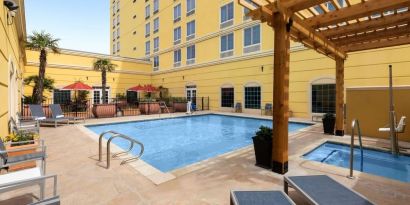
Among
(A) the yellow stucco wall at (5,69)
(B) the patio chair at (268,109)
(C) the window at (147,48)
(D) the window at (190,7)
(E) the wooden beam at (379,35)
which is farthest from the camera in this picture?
(C) the window at (147,48)

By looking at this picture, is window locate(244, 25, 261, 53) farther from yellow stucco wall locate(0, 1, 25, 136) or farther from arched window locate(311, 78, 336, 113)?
yellow stucco wall locate(0, 1, 25, 136)

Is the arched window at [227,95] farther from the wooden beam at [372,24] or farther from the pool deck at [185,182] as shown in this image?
the pool deck at [185,182]

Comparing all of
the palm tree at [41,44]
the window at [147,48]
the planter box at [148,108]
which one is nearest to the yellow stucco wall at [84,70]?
the window at [147,48]

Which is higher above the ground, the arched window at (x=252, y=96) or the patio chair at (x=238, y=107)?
the arched window at (x=252, y=96)

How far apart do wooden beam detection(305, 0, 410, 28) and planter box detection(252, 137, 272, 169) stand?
124 inches

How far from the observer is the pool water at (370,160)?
4879 mm

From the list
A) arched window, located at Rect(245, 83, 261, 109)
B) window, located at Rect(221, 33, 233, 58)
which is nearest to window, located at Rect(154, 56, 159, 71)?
window, located at Rect(221, 33, 233, 58)

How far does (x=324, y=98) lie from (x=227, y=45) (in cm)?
913

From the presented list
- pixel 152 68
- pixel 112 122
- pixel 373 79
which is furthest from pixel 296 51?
pixel 152 68

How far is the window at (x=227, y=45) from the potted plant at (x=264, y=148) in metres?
14.1

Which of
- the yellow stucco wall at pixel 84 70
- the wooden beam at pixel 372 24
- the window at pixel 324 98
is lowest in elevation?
the window at pixel 324 98

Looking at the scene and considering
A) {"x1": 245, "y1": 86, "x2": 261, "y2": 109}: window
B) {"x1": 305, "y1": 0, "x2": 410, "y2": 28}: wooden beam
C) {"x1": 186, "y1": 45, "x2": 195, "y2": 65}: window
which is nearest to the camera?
{"x1": 305, "y1": 0, "x2": 410, "y2": 28}: wooden beam

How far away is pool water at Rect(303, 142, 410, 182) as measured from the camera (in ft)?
16.0

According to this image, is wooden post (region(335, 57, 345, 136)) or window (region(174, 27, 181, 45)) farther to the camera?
window (region(174, 27, 181, 45))
